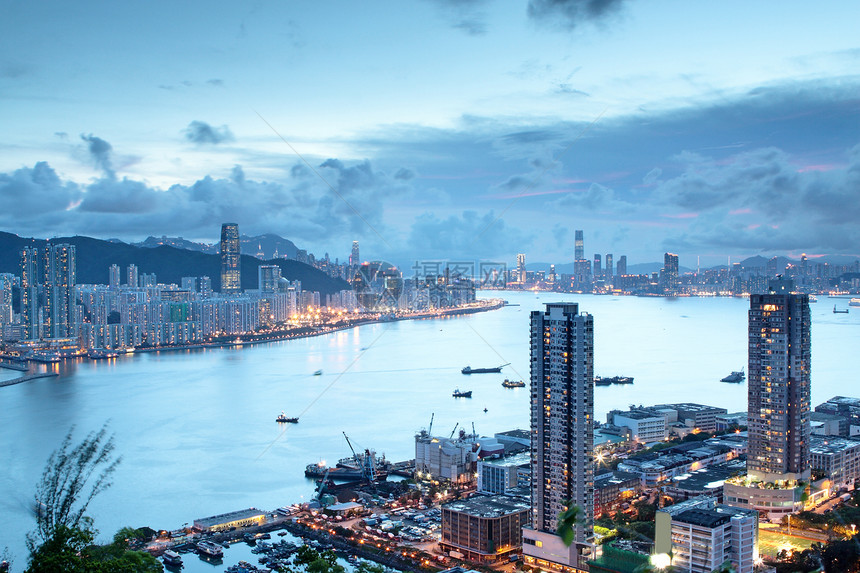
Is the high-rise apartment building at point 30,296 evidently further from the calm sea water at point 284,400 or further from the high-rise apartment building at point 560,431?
the high-rise apartment building at point 560,431

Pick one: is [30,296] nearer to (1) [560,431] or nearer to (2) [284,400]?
(2) [284,400]

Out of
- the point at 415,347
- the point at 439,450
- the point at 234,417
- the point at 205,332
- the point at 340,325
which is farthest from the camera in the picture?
the point at 340,325

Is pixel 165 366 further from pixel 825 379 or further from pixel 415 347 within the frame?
pixel 825 379

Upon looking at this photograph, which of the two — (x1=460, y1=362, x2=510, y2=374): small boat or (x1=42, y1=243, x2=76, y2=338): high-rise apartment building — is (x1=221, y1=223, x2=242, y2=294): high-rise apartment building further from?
(x1=460, y1=362, x2=510, y2=374): small boat

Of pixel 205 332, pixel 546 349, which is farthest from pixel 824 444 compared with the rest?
pixel 205 332

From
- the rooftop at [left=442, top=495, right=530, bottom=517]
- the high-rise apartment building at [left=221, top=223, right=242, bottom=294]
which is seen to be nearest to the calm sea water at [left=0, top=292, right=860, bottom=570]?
the rooftop at [left=442, top=495, right=530, bottom=517]

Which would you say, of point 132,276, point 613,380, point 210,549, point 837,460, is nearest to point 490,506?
point 210,549

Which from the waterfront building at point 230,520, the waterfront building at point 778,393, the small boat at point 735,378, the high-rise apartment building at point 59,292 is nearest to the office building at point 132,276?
the high-rise apartment building at point 59,292
